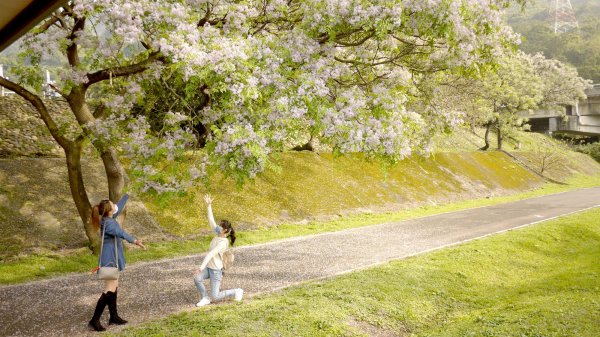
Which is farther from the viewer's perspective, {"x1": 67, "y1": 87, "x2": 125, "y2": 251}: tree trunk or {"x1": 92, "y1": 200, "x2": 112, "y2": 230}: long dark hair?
{"x1": 67, "y1": 87, "x2": 125, "y2": 251}: tree trunk

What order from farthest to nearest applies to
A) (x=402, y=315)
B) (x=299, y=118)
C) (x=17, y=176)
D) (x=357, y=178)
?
(x=357, y=178) → (x=17, y=176) → (x=299, y=118) → (x=402, y=315)

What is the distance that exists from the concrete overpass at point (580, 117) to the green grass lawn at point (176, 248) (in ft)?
151

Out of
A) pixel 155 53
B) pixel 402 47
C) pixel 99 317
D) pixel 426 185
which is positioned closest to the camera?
pixel 99 317

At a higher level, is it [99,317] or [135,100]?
[135,100]

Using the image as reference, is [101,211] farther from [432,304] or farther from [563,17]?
[563,17]

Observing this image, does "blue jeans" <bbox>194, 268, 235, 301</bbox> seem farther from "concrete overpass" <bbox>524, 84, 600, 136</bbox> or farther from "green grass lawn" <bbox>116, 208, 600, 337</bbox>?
"concrete overpass" <bbox>524, 84, 600, 136</bbox>

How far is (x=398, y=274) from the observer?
490 inches

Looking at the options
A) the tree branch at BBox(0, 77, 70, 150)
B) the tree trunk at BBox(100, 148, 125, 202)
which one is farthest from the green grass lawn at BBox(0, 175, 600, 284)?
the tree branch at BBox(0, 77, 70, 150)

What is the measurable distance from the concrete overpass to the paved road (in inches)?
1947

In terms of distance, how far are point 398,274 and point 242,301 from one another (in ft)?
14.6

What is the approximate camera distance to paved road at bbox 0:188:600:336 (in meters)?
9.22

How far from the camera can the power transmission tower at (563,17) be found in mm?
105194

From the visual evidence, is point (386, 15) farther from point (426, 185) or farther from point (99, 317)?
point (426, 185)

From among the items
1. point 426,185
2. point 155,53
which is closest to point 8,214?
point 155,53
